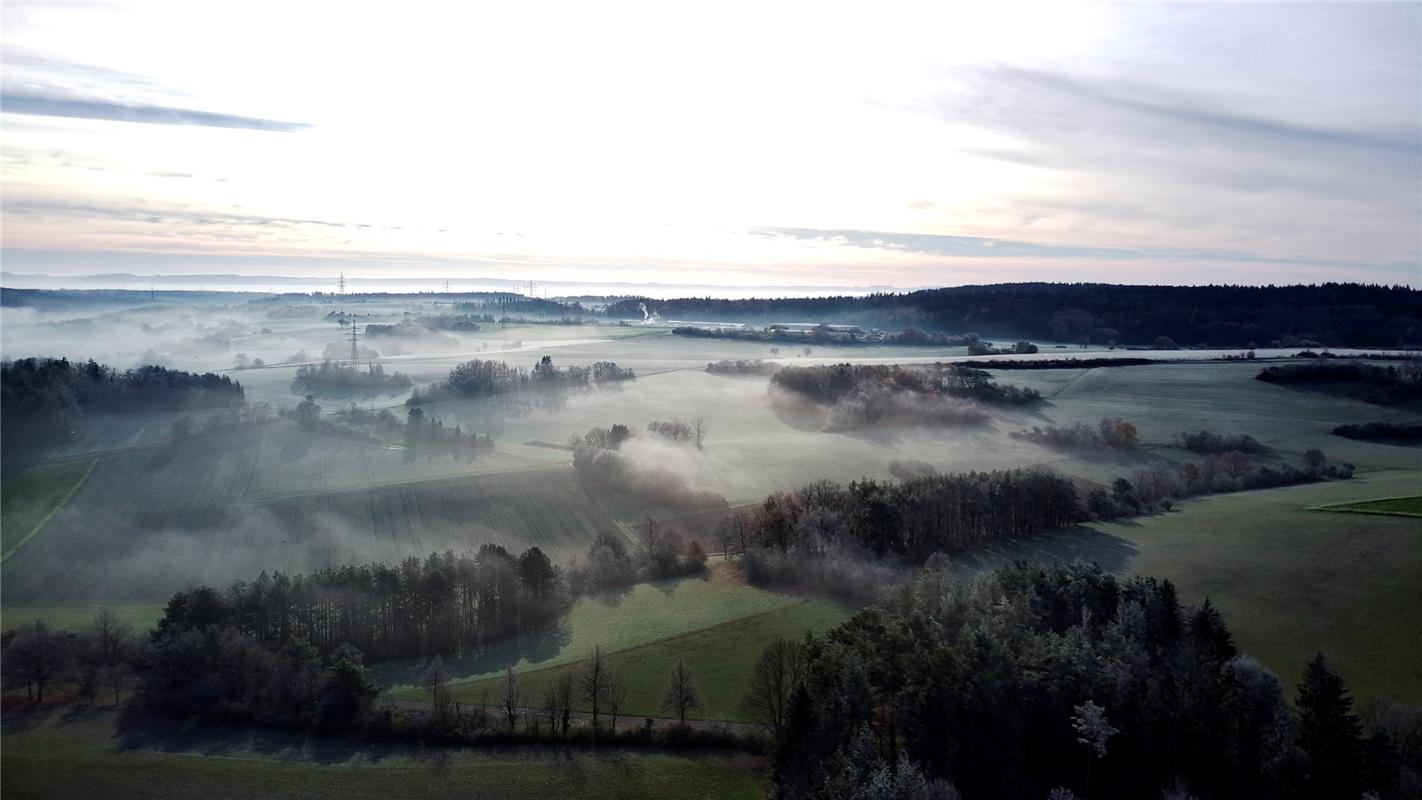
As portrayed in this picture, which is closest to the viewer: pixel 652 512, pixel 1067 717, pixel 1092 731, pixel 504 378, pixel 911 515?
pixel 1092 731

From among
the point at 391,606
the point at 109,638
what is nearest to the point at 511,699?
the point at 391,606

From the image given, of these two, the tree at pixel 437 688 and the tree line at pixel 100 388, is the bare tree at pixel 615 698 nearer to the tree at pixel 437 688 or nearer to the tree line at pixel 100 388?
the tree at pixel 437 688

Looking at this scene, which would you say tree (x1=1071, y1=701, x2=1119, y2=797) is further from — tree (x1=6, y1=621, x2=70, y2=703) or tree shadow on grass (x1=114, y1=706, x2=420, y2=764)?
tree (x1=6, y1=621, x2=70, y2=703)

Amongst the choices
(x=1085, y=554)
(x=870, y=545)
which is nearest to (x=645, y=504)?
(x=870, y=545)

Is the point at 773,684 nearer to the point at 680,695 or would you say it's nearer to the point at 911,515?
the point at 680,695

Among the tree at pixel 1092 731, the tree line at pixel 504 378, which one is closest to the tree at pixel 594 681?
the tree at pixel 1092 731

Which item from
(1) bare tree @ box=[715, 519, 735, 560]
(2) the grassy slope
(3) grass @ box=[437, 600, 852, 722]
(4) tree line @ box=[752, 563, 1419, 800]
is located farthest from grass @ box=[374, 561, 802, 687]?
(2) the grassy slope
